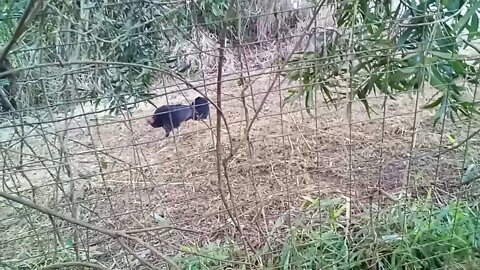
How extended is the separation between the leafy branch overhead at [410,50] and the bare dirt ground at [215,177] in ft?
0.57

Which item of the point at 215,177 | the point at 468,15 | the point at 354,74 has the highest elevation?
the point at 468,15

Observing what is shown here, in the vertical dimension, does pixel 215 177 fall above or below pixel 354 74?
below

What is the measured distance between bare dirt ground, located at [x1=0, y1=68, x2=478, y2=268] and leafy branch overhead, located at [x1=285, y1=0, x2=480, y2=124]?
6.8 inches

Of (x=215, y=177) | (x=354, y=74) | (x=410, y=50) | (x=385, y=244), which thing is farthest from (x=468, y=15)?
(x=215, y=177)

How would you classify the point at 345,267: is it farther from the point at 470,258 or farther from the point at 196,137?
the point at 196,137

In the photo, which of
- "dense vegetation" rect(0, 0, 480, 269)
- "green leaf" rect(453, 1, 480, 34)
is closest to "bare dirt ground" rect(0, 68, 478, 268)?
"dense vegetation" rect(0, 0, 480, 269)

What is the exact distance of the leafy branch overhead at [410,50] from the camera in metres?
1.38

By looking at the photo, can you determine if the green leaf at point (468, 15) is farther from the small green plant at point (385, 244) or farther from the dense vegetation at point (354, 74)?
the small green plant at point (385, 244)

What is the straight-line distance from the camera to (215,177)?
2.18m

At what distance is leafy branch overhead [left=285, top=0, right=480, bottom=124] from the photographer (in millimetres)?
1378

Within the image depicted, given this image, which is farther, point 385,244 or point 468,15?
point 385,244

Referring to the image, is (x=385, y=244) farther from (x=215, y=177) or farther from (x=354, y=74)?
(x=215, y=177)

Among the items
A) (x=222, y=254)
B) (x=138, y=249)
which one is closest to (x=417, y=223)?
(x=222, y=254)

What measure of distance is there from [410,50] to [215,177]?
0.99 m
